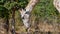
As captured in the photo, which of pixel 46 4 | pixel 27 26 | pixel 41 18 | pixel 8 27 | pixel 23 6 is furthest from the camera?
pixel 46 4

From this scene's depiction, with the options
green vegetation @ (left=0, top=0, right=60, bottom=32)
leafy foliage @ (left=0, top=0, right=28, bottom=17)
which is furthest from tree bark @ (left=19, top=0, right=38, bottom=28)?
green vegetation @ (left=0, top=0, right=60, bottom=32)

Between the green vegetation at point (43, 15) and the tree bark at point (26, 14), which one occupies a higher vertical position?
the tree bark at point (26, 14)

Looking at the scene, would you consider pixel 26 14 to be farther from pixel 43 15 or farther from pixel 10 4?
pixel 43 15

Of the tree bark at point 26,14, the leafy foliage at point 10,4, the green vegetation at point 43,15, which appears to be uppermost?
the leafy foliage at point 10,4

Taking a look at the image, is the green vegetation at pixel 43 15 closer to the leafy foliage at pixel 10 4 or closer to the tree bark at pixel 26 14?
the leafy foliage at pixel 10 4

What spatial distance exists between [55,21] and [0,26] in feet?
4.36

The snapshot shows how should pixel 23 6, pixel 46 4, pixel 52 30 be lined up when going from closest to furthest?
pixel 23 6, pixel 52 30, pixel 46 4

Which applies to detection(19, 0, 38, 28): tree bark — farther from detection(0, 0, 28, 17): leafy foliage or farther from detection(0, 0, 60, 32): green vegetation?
detection(0, 0, 60, 32): green vegetation

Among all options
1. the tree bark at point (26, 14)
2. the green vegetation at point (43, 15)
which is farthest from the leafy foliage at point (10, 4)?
the green vegetation at point (43, 15)

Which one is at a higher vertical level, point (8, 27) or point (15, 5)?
point (15, 5)

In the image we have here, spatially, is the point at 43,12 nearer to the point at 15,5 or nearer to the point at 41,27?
the point at 41,27

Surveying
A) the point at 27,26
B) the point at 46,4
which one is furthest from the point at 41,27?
the point at 27,26

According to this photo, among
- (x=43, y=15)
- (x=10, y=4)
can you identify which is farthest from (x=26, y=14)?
(x=43, y=15)

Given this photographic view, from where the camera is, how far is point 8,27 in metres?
4.11
